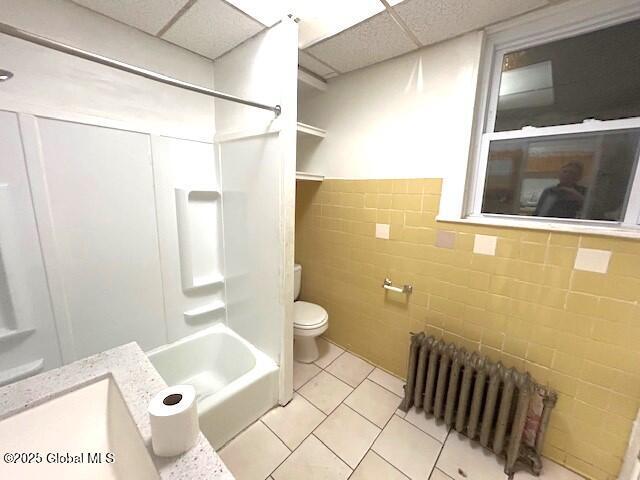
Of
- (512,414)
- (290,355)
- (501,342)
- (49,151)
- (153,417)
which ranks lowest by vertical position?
(512,414)

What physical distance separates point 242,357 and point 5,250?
1280mm

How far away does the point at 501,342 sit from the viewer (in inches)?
54.7

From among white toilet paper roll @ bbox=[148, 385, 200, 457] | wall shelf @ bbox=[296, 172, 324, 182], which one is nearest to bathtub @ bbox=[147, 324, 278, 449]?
white toilet paper roll @ bbox=[148, 385, 200, 457]

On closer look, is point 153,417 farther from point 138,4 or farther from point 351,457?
point 138,4

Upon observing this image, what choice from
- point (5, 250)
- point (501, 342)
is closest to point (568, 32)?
point (501, 342)

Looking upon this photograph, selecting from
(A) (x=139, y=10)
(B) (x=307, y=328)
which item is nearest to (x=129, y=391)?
(B) (x=307, y=328)

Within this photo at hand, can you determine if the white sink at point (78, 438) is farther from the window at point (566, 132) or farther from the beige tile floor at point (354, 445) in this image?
the window at point (566, 132)

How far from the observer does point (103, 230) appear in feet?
4.49

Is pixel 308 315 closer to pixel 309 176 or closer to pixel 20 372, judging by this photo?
pixel 309 176

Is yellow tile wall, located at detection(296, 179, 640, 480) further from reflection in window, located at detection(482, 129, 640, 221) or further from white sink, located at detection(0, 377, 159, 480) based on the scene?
white sink, located at detection(0, 377, 159, 480)

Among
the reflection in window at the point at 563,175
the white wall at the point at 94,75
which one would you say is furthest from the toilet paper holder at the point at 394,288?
the white wall at the point at 94,75

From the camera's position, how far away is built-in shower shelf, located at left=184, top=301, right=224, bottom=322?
1776mm

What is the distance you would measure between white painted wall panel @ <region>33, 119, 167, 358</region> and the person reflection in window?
2.16 m

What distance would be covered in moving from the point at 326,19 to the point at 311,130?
24.7 inches
